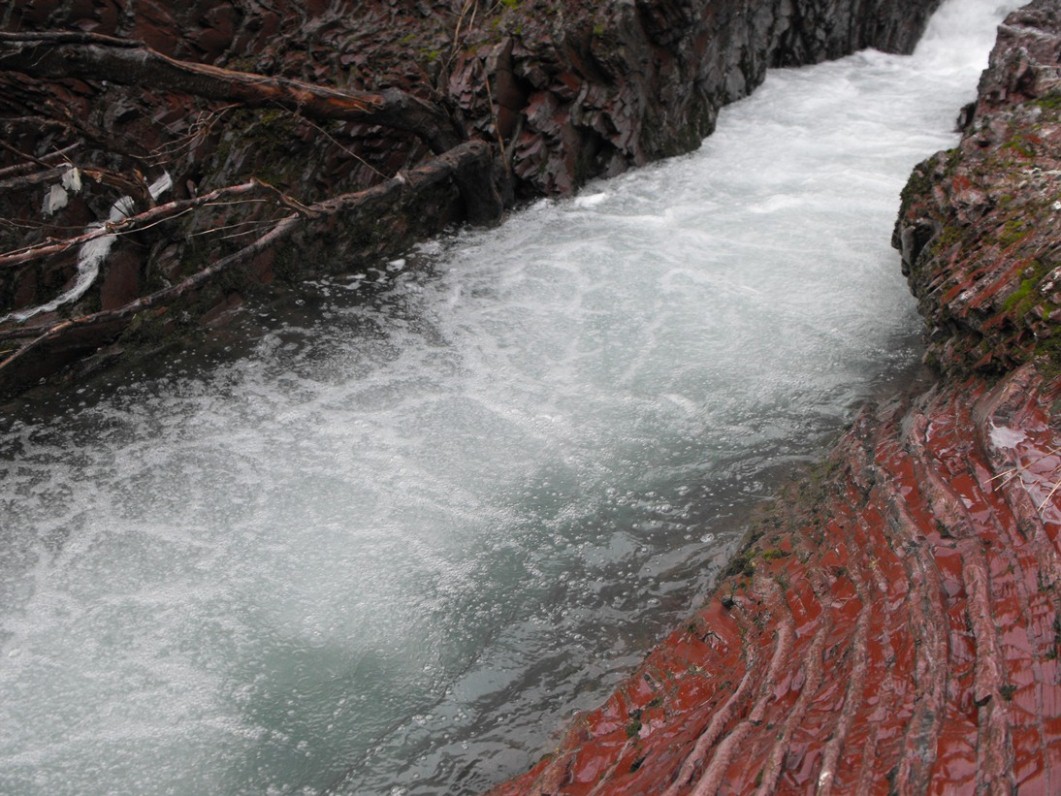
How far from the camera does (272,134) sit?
17.6 feet

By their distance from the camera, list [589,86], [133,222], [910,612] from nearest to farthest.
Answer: [910,612], [133,222], [589,86]

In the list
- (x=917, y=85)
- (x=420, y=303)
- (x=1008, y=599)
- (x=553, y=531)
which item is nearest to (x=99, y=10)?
(x=420, y=303)

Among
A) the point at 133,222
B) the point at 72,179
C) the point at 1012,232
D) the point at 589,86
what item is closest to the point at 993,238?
the point at 1012,232

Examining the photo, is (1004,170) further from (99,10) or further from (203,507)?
(99,10)

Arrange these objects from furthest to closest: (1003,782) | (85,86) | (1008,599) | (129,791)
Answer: (85,86) < (129,791) < (1008,599) < (1003,782)

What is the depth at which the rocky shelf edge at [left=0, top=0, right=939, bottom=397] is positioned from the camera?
4.36m

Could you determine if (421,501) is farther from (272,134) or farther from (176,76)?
(272,134)

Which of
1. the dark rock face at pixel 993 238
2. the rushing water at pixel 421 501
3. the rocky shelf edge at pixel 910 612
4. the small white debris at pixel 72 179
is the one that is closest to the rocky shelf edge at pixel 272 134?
the small white debris at pixel 72 179

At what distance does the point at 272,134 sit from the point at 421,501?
9.67 ft

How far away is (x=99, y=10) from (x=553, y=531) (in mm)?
4004

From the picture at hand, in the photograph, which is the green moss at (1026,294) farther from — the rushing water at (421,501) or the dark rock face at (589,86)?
the dark rock face at (589,86)

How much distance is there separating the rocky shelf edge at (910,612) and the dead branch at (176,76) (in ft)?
10.9

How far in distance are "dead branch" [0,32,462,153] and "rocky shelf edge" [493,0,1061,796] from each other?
3330 mm

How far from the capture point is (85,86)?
486 cm
